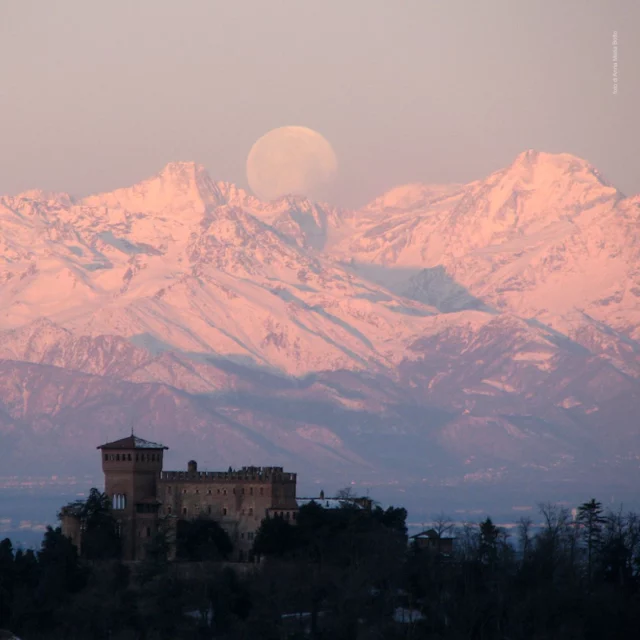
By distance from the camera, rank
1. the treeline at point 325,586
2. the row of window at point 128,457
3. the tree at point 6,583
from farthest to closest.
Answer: the row of window at point 128,457, the tree at point 6,583, the treeline at point 325,586

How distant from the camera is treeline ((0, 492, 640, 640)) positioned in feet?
422

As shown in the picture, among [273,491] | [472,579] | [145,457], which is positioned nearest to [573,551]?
[472,579]

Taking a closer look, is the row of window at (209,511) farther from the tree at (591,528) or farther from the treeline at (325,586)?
the tree at (591,528)

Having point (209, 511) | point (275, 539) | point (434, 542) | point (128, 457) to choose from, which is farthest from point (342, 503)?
point (128, 457)

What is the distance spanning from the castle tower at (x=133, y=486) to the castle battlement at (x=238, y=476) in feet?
4.80

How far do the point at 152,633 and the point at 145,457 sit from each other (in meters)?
25.3

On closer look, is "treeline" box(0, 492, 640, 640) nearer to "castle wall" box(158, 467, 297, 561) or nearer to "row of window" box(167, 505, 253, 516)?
"castle wall" box(158, 467, 297, 561)

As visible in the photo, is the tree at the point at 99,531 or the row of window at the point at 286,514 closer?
the tree at the point at 99,531

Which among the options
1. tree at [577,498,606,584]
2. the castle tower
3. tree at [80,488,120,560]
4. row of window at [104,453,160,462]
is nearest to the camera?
tree at [577,498,606,584]

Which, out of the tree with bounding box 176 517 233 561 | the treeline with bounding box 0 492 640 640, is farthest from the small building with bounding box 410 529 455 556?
the tree with bounding box 176 517 233 561

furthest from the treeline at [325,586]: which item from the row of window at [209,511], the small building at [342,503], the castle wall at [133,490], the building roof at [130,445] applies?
the building roof at [130,445]

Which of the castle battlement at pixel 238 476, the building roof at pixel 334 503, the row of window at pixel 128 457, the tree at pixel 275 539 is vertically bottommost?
the tree at pixel 275 539

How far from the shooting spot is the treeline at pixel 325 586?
129 metres

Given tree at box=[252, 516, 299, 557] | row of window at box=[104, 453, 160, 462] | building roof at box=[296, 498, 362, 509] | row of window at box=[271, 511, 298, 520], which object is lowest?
tree at box=[252, 516, 299, 557]
